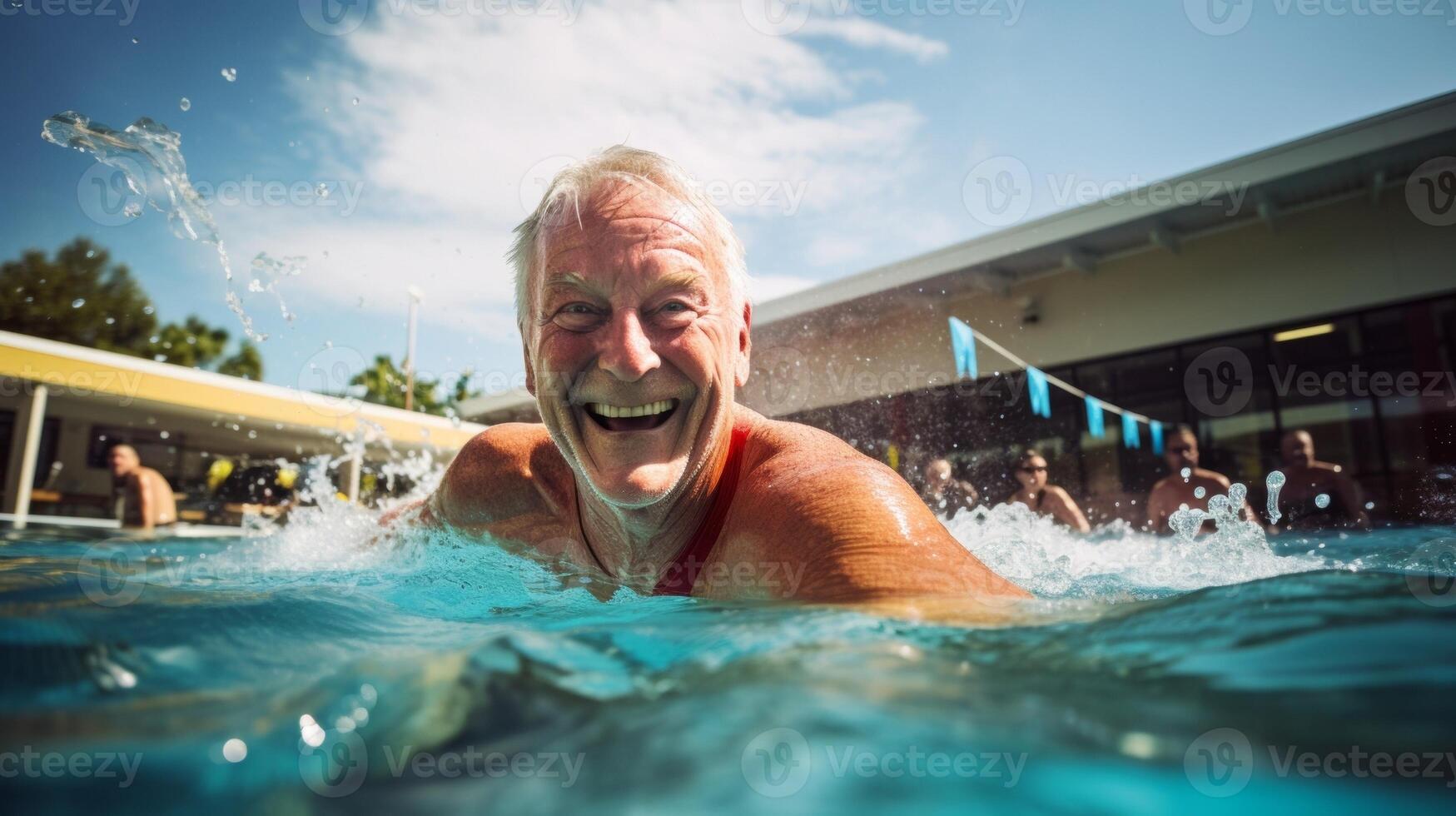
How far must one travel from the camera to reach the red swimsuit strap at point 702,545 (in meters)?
2.57

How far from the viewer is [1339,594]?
1363 millimetres

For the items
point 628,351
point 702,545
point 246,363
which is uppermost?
point 246,363

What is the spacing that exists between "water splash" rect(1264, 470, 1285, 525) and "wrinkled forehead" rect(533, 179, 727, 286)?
8170 mm

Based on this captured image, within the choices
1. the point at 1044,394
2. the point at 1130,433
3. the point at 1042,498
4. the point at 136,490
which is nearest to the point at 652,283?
the point at 1044,394

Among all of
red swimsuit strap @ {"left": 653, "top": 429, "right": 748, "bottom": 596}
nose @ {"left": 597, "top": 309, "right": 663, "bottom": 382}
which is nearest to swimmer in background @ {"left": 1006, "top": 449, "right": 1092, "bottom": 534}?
red swimsuit strap @ {"left": 653, "top": 429, "right": 748, "bottom": 596}

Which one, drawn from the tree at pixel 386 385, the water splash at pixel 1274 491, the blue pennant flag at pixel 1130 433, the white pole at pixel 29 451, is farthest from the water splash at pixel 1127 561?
the tree at pixel 386 385

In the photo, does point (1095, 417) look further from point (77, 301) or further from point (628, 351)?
point (77, 301)

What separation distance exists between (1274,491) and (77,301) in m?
38.7

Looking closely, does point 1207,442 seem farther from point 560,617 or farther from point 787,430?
point 560,617

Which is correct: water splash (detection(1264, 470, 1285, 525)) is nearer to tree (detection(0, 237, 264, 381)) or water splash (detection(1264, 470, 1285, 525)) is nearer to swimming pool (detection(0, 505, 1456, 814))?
swimming pool (detection(0, 505, 1456, 814))

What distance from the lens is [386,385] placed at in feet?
117

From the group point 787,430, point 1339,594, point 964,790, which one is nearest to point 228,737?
point 964,790

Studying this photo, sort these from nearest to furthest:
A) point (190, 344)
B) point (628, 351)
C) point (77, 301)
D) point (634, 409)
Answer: point (628, 351) → point (634, 409) → point (77, 301) → point (190, 344)

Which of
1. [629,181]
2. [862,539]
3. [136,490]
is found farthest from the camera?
[136,490]
